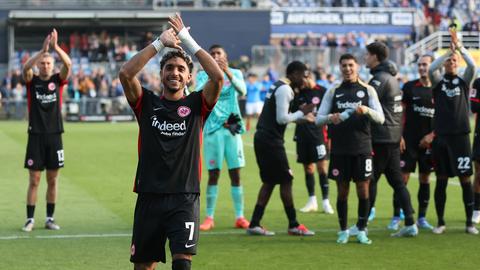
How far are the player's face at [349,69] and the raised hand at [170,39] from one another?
15.2 feet

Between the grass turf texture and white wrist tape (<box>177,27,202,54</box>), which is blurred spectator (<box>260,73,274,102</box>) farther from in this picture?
white wrist tape (<box>177,27,202,54</box>)

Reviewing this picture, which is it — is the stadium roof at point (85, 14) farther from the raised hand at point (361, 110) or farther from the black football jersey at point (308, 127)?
the raised hand at point (361, 110)

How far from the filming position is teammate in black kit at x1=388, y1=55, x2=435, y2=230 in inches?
515

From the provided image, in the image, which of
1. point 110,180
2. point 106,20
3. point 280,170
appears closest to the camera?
point 280,170

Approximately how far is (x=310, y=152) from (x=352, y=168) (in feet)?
11.7

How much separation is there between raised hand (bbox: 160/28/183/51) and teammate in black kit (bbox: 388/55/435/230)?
6348 mm

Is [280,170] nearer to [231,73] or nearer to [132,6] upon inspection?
[231,73]

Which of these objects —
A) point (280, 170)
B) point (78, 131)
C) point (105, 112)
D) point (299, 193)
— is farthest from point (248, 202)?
point (105, 112)

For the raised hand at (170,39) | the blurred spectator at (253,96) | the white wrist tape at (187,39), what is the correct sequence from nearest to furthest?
the raised hand at (170,39) < the white wrist tape at (187,39) < the blurred spectator at (253,96)

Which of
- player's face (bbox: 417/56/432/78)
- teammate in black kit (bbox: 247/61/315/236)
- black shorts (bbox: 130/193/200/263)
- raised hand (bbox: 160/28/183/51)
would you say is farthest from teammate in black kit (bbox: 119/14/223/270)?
player's face (bbox: 417/56/432/78)

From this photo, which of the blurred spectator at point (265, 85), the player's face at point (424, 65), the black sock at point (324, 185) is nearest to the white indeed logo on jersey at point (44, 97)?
the black sock at point (324, 185)

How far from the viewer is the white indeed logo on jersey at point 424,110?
43.4ft

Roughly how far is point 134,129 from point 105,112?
267 inches

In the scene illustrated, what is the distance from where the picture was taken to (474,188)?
528 inches
